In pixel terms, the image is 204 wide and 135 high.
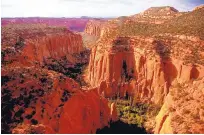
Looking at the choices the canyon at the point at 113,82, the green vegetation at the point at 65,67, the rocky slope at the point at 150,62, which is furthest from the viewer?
the green vegetation at the point at 65,67

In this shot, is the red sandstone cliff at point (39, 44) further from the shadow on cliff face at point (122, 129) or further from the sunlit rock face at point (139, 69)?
the shadow on cliff face at point (122, 129)

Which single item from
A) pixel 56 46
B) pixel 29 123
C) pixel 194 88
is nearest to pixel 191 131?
pixel 194 88

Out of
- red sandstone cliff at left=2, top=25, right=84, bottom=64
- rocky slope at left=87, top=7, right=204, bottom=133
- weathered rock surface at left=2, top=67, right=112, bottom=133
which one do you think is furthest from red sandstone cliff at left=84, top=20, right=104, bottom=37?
weathered rock surface at left=2, top=67, right=112, bottom=133

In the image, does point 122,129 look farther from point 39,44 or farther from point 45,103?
point 39,44

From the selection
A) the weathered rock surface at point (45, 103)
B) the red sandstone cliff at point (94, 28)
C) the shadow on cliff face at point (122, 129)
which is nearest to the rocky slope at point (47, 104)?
the weathered rock surface at point (45, 103)

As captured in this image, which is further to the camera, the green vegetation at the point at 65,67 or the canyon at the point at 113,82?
the green vegetation at the point at 65,67

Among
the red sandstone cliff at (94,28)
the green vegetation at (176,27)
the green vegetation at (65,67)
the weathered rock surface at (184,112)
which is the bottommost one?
the green vegetation at (65,67)

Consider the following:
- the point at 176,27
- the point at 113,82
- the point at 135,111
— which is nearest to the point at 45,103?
the point at 135,111

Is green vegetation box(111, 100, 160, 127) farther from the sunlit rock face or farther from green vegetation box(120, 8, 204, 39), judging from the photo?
green vegetation box(120, 8, 204, 39)
